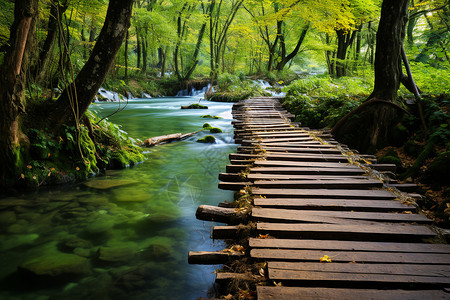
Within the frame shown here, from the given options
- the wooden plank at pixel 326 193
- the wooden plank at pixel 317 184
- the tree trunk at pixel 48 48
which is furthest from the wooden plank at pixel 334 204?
the tree trunk at pixel 48 48

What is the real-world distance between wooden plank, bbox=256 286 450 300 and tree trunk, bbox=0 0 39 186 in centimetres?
450

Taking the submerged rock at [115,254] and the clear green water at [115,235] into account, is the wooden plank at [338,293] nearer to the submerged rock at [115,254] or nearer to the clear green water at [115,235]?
the clear green water at [115,235]

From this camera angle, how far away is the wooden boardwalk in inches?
66.4

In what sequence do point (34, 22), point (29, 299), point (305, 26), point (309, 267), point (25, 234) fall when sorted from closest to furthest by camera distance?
point (309, 267) < point (29, 299) < point (25, 234) < point (34, 22) < point (305, 26)

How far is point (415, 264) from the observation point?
187 centimetres

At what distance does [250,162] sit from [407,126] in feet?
12.2

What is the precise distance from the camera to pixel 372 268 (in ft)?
5.91

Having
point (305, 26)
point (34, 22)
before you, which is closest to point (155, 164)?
point (34, 22)

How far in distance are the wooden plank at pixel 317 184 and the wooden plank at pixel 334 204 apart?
0.39m

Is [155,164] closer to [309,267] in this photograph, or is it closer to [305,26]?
[309,267]

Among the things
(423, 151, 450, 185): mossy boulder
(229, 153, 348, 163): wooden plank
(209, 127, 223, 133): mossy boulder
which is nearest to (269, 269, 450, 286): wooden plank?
(229, 153, 348, 163): wooden plank

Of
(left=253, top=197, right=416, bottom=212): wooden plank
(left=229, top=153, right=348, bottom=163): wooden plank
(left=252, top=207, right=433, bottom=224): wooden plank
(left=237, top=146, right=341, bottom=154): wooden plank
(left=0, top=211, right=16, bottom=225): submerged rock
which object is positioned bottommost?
(left=0, top=211, right=16, bottom=225): submerged rock

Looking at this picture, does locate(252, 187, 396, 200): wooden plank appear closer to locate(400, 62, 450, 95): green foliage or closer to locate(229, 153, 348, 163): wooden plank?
locate(229, 153, 348, 163): wooden plank

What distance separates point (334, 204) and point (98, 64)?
425 centimetres
